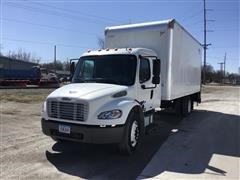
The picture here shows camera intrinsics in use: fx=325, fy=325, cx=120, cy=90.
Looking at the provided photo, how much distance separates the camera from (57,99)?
7383 millimetres

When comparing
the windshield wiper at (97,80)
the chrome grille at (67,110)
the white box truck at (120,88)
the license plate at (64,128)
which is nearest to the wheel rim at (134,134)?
the white box truck at (120,88)

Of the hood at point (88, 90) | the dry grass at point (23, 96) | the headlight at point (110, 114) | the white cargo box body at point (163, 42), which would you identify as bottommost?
the dry grass at point (23, 96)

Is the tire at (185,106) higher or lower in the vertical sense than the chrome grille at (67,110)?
lower

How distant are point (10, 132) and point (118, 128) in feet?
14.7

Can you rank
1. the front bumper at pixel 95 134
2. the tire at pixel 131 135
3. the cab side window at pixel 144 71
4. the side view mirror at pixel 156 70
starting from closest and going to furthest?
the front bumper at pixel 95 134 → the tire at pixel 131 135 → the cab side window at pixel 144 71 → the side view mirror at pixel 156 70

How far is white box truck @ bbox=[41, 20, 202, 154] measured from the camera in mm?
7074

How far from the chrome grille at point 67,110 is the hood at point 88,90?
0.18 m

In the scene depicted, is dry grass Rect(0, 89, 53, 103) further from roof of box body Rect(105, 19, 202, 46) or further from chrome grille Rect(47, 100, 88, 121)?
chrome grille Rect(47, 100, 88, 121)

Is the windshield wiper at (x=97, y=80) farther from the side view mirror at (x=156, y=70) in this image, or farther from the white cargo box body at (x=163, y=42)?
the white cargo box body at (x=163, y=42)

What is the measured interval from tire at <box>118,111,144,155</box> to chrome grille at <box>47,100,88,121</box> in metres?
1.08

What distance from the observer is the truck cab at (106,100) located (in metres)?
7.03

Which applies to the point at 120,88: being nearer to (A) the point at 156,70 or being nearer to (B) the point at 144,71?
(B) the point at 144,71

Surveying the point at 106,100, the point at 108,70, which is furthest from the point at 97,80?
the point at 106,100

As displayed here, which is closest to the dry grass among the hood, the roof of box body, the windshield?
the roof of box body
